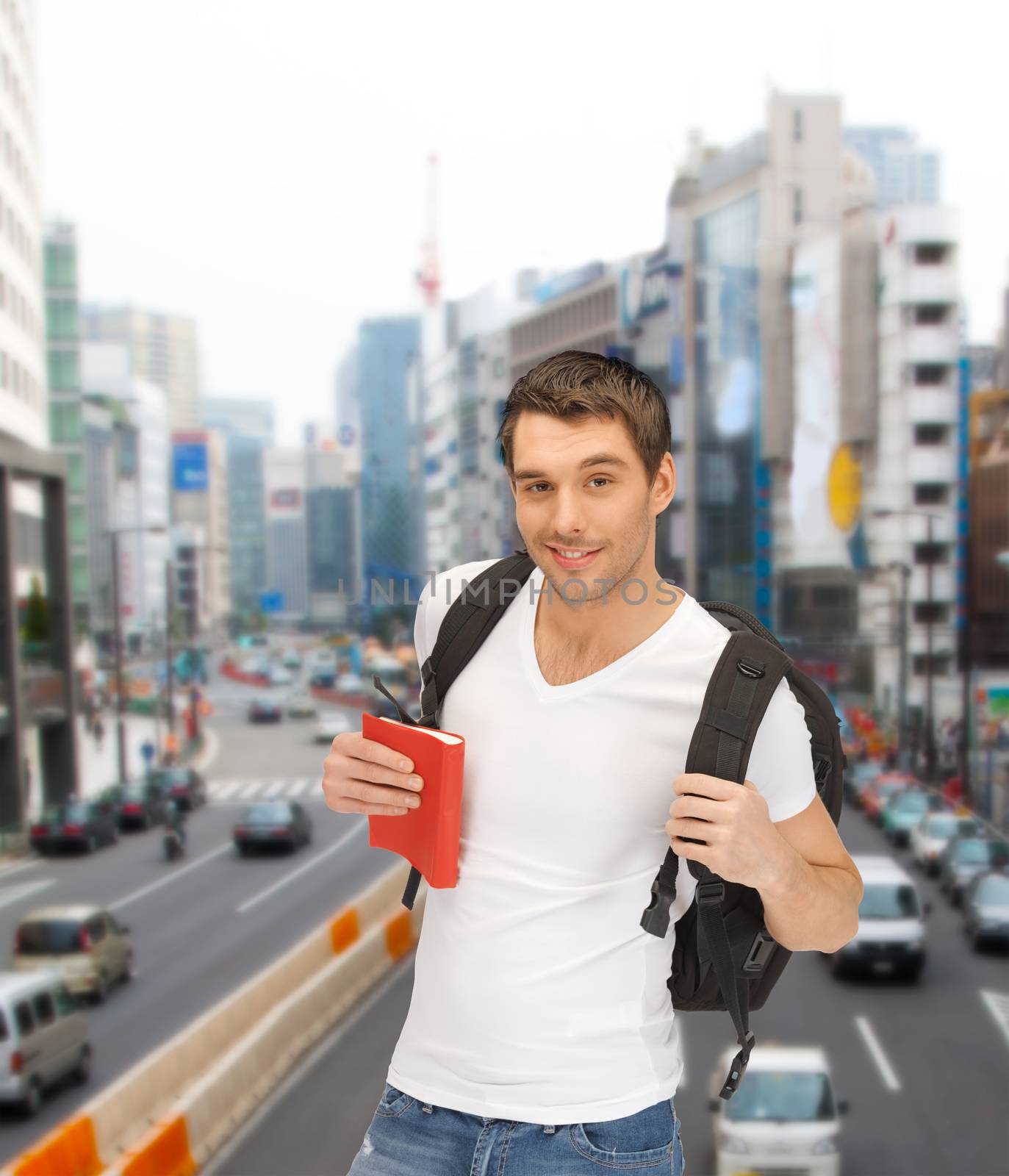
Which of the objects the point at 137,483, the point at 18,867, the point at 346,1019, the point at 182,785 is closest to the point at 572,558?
the point at 346,1019

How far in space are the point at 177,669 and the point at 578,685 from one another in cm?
1947

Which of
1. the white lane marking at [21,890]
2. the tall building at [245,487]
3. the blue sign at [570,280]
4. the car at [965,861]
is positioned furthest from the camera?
the blue sign at [570,280]

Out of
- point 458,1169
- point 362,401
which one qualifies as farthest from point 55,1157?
point 362,401

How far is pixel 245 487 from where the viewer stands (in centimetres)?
2216

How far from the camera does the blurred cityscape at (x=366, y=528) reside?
19.4 meters

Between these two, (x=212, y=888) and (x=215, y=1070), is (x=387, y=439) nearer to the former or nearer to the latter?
(x=212, y=888)

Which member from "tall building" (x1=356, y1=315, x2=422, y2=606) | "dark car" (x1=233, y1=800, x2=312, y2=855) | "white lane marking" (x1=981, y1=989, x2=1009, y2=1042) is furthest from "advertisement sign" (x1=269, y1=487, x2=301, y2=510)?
"white lane marking" (x1=981, y1=989, x2=1009, y2=1042)

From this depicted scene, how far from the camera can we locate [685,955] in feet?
6.87

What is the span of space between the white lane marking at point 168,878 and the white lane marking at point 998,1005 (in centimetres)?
1239

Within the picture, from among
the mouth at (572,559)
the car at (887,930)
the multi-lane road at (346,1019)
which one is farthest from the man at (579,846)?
the car at (887,930)

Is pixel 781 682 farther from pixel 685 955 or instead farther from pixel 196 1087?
pixel 196 1087

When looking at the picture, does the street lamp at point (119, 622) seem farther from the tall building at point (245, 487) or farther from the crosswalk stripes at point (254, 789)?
the crosswalk stripes at point (254, 789)

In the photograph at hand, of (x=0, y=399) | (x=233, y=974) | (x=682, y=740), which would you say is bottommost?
(x=233, y=974)

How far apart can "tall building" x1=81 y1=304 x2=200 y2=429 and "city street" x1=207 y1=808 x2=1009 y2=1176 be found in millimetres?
14522
